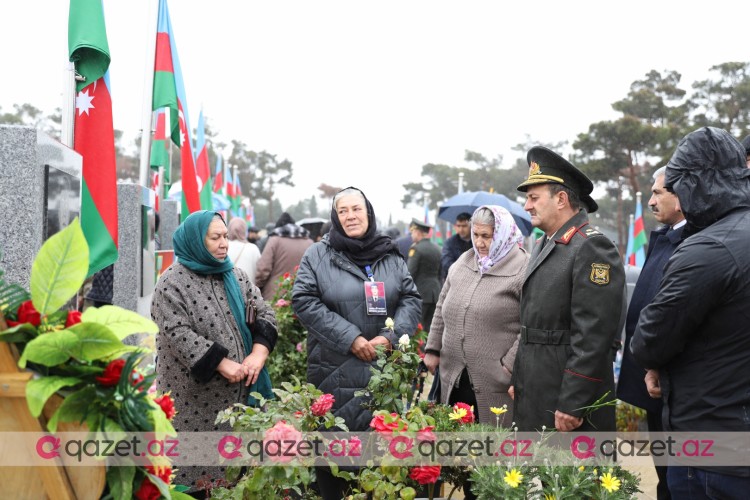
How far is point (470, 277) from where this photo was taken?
11.8 ft

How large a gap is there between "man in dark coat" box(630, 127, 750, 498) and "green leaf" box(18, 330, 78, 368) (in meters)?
1.86

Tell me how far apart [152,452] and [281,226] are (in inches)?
209

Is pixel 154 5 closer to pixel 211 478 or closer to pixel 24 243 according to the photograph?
pixel 24 243

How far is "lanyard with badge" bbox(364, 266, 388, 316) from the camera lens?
340 cm

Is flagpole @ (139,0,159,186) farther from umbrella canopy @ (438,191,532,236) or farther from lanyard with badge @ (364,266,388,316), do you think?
umbrella canopy @ (438,191,532,236)

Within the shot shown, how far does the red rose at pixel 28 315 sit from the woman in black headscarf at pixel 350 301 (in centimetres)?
210

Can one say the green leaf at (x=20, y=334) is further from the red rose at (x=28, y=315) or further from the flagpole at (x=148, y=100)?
the flagpole at (x=148, y=100)

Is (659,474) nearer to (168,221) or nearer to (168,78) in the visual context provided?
(168,78)

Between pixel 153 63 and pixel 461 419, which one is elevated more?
pixel 153 63

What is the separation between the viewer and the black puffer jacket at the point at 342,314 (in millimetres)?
3268

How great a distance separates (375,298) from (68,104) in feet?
6.02

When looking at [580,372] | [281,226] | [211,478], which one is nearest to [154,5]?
[281,226]

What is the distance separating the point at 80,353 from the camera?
1180 mm

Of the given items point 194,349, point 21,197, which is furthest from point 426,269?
point 21,197
